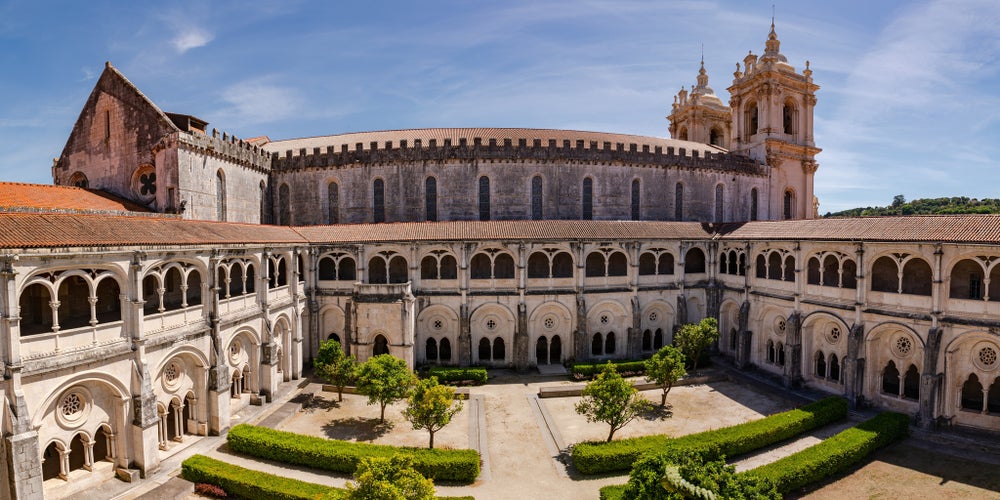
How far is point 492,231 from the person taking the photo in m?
35.7

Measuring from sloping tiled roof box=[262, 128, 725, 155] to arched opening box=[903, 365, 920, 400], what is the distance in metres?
24.7

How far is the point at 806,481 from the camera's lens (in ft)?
64.8

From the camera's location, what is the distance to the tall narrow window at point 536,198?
41875mm

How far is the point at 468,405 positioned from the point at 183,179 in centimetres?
2315

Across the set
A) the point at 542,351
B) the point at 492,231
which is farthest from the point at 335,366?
the point at 542,351

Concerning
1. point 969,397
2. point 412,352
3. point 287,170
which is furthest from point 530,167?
point 969,397

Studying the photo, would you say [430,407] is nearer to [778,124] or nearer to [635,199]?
[635,199]

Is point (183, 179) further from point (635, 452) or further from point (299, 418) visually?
point (635, 452)

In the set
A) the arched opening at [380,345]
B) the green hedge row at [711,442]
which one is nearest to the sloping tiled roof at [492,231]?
the arched opening at [380,345]

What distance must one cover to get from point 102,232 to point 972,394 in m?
43.8

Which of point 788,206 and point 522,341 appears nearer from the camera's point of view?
point 522,341

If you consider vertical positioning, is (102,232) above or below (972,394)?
above

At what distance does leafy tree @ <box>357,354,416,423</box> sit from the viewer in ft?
83.6

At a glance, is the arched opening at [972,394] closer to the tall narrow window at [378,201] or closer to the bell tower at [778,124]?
the bell tower at [778,124]
